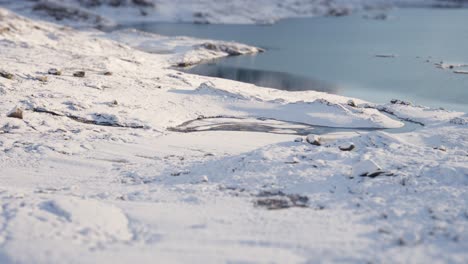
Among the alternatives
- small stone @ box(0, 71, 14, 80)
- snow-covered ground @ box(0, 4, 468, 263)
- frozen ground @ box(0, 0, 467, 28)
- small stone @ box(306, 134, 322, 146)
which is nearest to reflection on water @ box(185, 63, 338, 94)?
snow-covered ground @ box(0, 4, 468, 263)

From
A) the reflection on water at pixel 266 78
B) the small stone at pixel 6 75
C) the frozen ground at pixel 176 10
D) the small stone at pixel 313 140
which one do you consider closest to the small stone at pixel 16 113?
the small stone at pixel 6 75

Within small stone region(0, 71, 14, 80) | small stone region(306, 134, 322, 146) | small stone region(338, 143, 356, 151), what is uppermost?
small stone region(0, 71, 14, 80)

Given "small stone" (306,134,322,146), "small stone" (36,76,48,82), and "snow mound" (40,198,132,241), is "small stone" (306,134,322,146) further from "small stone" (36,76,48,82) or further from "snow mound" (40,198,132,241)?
"small stone" (36,76,48,82)

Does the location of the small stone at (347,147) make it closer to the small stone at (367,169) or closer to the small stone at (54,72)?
the small stone at (367,169)

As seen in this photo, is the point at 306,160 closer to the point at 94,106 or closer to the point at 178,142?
the point at 178,142

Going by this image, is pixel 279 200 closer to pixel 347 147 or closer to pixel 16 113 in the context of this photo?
pixel 347 147

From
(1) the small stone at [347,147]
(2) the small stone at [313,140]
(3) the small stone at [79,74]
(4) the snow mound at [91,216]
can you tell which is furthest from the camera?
(3) the small stone at [79,74]

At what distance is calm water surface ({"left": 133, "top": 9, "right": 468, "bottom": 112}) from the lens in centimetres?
3238

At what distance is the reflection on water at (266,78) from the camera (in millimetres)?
33125

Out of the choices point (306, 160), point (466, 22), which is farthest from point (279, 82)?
point (466, 22)

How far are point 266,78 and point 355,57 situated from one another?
11906 mm

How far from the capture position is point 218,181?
1270cm

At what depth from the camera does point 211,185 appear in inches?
485

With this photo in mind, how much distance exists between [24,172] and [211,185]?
17.3 feet
